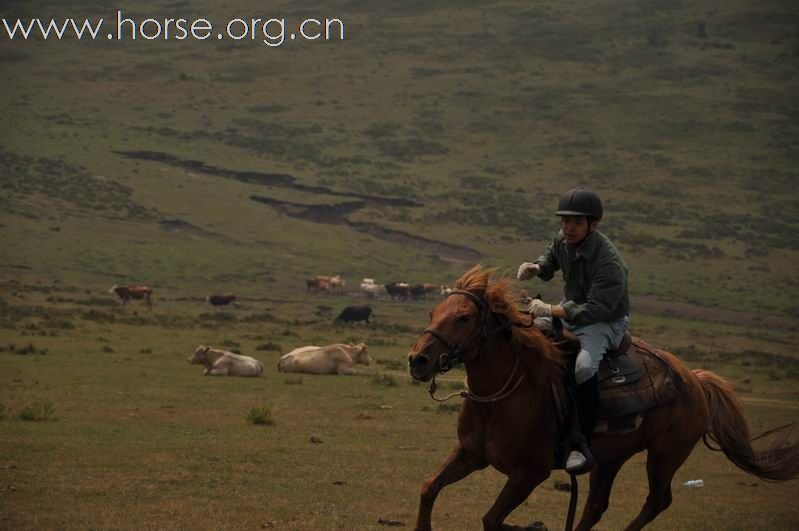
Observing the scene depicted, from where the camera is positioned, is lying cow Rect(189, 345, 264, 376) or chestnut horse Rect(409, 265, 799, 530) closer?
chestnut horse Rect(409, 265, 799, 530)

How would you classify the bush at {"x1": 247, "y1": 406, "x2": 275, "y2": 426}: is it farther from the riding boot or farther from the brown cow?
the brown cow

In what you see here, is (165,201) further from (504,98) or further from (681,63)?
(681,63)

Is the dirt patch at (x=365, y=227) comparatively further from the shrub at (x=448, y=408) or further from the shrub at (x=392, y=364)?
the shrub at (x=448, y=408)

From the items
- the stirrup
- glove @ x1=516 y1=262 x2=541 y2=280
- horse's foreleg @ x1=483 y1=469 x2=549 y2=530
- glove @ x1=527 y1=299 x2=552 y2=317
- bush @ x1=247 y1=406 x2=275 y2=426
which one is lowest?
bush @ x1=247 y1=406 x2=275 y2=426

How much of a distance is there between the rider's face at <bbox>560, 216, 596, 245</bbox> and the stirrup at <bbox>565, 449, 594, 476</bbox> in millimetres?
1672

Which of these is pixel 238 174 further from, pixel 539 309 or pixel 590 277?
pixel 539 309

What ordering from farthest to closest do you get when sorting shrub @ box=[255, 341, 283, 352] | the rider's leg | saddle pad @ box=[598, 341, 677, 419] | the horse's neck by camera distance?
shrub @ box=[255, 341, 283, 352] → saddle pad @ box=[598, 341, 677, 419] → the rider's leg → the horse's neck

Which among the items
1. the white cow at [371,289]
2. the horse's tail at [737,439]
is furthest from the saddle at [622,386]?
the white cow at [371,289]

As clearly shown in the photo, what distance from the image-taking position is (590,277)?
915 cm

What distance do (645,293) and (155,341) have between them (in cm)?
4338

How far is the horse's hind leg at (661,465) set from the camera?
9.94m

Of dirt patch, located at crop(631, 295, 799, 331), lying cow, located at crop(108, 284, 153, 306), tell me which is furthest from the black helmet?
dirt patch, located at crop(631, 295, 799, 331)

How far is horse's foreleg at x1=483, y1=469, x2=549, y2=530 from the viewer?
27.0 ft

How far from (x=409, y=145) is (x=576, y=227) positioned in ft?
349
